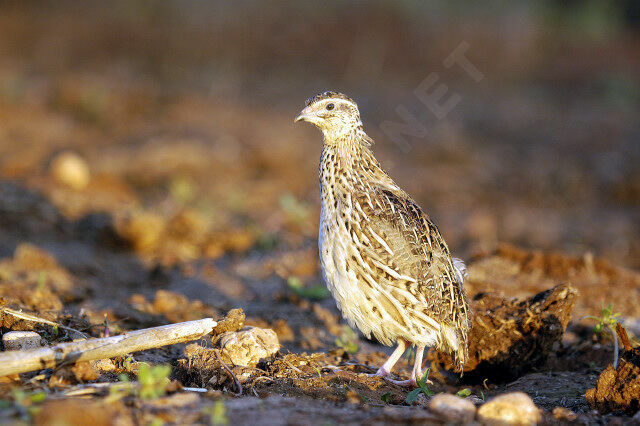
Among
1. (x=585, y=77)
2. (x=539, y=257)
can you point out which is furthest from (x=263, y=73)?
(x=539, y=257)

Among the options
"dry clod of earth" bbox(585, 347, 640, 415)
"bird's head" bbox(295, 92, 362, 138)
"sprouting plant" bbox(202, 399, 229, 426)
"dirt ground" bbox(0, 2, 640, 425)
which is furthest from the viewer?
"bird's head" bbox(295, 92, 362, 138)

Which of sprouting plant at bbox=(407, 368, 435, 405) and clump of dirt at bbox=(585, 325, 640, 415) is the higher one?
sprouting plant at bbox=(407, 368, 435, 405)

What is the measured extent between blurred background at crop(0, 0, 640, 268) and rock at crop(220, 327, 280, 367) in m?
2.82

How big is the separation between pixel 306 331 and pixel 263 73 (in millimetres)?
11688

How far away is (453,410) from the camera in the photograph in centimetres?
340

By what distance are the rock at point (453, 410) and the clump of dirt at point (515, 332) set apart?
1522 mm

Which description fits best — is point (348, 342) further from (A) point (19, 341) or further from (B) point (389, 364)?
(A) point (19, 341)

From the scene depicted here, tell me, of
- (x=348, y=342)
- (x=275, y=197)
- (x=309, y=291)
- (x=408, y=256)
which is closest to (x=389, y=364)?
(x=348, y=342)

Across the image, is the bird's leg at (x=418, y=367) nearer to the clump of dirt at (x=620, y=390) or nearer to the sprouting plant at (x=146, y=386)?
the clump of dirt at (x=620, y=390)

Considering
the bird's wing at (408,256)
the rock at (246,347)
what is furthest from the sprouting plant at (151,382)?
→ the bird's wing at (408,256)

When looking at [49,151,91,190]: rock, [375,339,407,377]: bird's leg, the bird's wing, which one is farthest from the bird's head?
[49,151,91,190]: rock

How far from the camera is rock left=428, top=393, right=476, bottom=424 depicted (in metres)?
3.39

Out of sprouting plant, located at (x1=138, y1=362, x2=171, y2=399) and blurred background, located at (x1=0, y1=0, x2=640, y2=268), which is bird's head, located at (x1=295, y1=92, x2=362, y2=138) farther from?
blurred background, located at (x1=0, y1=0, x2=640, y2=268)

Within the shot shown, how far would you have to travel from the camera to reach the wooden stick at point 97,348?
3.55m
